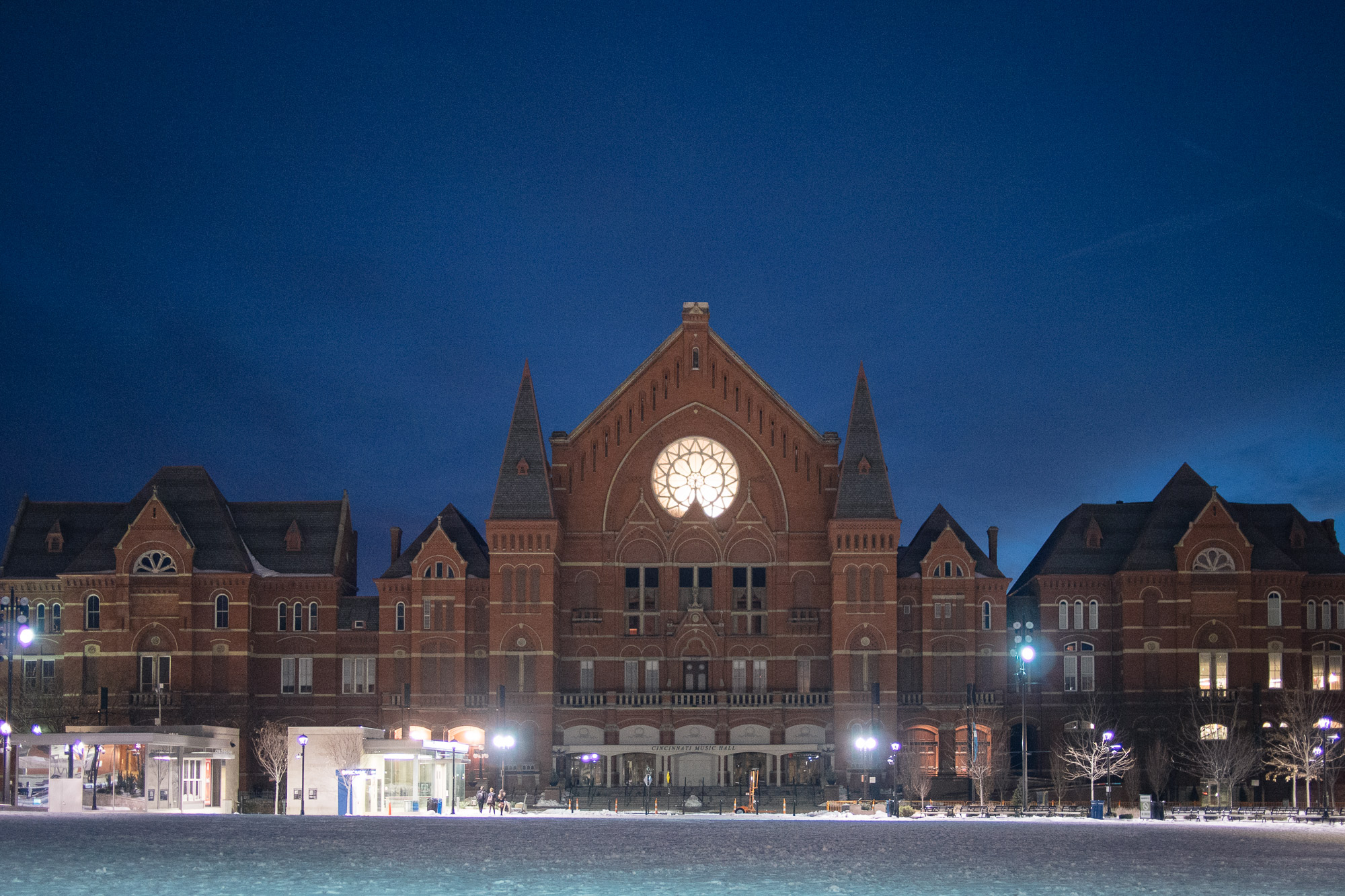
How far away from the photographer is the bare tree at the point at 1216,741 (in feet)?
285

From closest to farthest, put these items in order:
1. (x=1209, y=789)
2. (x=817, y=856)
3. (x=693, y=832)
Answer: (x=817, y=856), (x=693, y=832), (x=1209, y=789)

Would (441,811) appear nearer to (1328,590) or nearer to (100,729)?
(100,729)

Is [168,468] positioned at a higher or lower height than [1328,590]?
higher

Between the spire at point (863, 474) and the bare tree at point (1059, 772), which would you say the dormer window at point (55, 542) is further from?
the bare tree at point (1059, 772)

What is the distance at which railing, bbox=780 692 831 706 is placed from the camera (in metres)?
95.4

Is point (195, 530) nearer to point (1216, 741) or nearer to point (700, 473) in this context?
point (700, 473)

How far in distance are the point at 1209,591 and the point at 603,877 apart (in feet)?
228

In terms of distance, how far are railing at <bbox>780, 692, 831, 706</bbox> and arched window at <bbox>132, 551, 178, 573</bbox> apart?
37.6 meters

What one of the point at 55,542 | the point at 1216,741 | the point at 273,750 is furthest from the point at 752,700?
the point at 55,542

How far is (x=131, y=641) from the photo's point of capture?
95.8 metres

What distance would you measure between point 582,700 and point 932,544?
23.1 m

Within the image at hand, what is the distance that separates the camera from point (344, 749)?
7312cm

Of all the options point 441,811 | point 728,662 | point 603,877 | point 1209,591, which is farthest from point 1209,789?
point 603,877

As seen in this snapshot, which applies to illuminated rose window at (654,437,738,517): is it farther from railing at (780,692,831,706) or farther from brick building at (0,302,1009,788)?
railing at (780,692,831,706)
